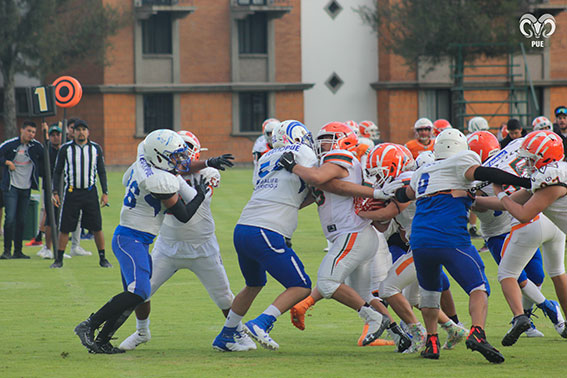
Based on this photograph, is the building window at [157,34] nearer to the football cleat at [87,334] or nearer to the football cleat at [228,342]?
the football cleat at [228,342]

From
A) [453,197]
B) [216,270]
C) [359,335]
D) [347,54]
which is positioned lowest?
[359,335]

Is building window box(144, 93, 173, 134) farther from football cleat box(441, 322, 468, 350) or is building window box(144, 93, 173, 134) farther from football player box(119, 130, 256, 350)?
football cleat box(441, 322, 468, 350)

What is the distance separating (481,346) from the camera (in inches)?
290

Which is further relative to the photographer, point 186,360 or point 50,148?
point 50,148

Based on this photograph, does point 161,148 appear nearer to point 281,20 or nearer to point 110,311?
point 110,311

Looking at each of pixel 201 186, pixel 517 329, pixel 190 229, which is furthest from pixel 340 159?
pixel 517 329

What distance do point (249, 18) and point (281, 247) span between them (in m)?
36.0

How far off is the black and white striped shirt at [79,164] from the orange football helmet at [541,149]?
8310 mm

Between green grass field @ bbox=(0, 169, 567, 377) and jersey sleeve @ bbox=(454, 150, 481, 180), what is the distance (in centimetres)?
151

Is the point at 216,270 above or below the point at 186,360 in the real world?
above

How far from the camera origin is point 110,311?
7.86 metres

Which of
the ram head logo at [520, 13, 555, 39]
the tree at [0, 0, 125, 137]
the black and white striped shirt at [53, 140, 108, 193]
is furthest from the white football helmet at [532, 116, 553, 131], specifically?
the tree at [0, 0, 125, 137]

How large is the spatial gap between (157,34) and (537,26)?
55.2 feet

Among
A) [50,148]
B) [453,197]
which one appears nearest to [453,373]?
[453,197]
